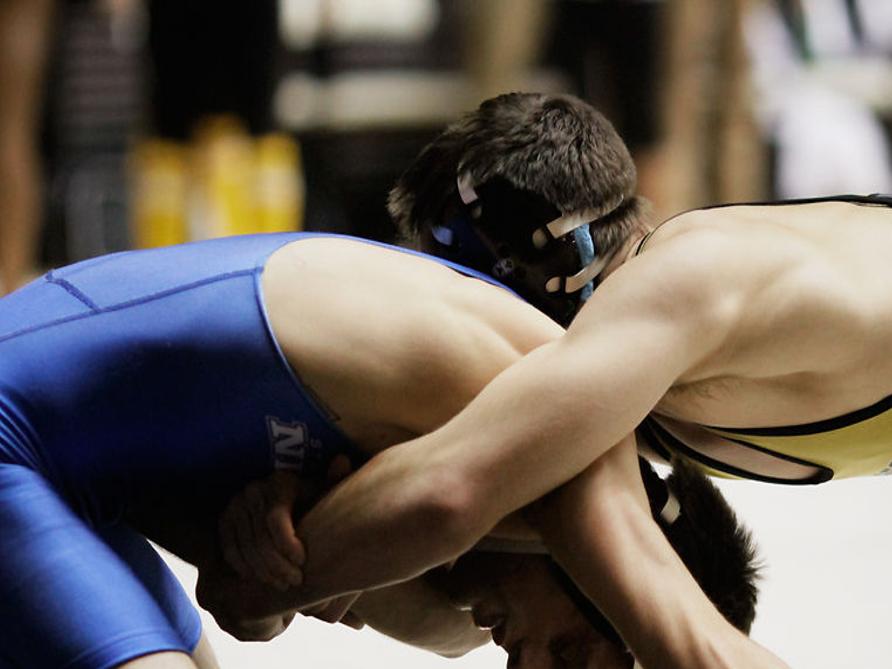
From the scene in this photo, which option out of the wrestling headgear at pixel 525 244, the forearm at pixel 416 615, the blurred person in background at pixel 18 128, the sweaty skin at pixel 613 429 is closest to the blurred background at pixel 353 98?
the blurred person in background at pixel 18 128

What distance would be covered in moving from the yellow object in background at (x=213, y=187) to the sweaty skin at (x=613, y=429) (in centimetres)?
355

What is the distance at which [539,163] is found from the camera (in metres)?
1.91

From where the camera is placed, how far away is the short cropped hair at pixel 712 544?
189cm

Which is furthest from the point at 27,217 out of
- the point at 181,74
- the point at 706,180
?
the point at 706,180

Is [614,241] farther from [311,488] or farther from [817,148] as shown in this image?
[817,148]

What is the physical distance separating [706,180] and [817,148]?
2.28ft

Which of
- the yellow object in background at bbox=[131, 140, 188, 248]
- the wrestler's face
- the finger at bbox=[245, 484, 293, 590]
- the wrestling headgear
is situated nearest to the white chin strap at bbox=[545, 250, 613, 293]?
the wrestling headgear

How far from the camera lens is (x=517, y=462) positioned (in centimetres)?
165

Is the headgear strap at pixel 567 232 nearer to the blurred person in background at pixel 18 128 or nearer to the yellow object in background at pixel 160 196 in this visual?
the blurred person in background at pixel 18 128

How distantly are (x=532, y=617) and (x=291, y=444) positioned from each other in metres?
0.36

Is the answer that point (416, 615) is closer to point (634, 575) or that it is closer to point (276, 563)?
point (276, 563)

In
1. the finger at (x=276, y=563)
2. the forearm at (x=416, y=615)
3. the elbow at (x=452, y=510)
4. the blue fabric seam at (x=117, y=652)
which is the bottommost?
the forearm at (x=416, y=615)

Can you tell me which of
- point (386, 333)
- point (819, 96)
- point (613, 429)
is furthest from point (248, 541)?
point (819, 96)

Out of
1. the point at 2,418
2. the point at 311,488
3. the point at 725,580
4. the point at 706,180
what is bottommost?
the point at 706,180
